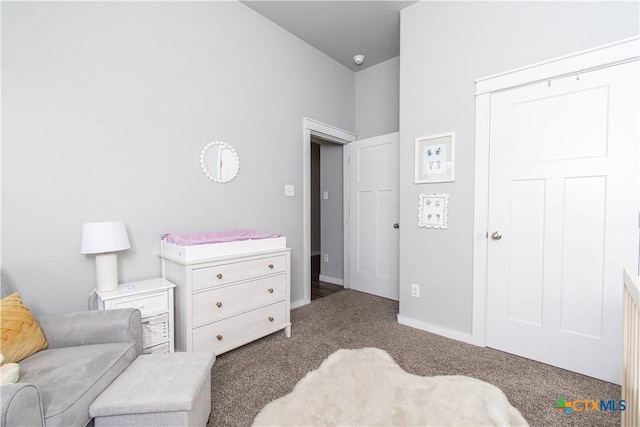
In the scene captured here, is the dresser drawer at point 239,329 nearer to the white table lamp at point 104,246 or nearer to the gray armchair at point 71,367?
the gray armchair at point 71,367

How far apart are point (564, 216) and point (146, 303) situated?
9.08 ft

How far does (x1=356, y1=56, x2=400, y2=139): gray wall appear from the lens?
350cm

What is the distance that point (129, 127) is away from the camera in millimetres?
1975

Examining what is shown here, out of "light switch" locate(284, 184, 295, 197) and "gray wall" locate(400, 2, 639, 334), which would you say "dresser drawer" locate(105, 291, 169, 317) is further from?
"gray wall" locate(400, 2, 639, 334)

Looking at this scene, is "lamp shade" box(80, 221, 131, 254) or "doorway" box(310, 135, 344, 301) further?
"doorway" box(310, 135, 344, 301)

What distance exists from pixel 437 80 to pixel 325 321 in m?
2.38

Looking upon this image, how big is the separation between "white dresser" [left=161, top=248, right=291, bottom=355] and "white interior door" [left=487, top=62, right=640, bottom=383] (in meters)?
1.68

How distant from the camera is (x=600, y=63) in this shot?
179 cm

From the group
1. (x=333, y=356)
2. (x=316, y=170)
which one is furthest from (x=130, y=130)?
(x=316, y=170)

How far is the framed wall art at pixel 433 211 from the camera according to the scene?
2.42m

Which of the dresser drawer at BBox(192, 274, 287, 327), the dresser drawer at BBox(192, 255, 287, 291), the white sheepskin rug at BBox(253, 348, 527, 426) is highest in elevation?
the dresser drawer at BBox(192, 255, 287, 291)

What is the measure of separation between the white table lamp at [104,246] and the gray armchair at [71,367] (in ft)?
0.95

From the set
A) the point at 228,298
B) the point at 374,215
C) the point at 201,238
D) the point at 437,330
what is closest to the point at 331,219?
the point at 374,215

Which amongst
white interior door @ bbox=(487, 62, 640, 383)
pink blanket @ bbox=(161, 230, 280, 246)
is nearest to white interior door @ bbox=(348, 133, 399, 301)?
white interior door @ bbox=(487, 62, 640, 383)
